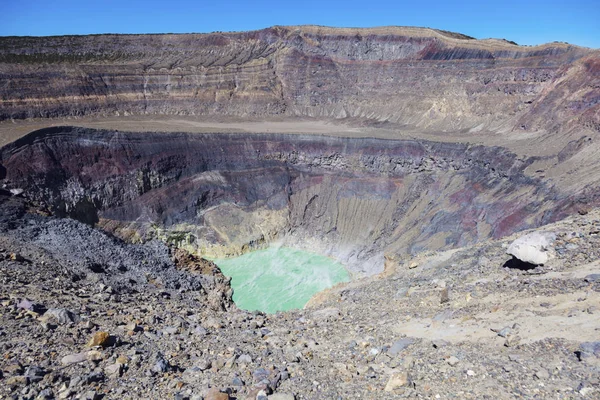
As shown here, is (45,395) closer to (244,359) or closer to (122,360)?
(122,360)

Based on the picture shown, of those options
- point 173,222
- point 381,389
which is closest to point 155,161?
point 173,222

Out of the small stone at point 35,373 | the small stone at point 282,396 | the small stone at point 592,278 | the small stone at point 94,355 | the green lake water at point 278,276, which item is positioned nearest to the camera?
the small stone at point 35,373

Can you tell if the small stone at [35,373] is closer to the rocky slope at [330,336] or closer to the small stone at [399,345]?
the rocky slope at [330,336]

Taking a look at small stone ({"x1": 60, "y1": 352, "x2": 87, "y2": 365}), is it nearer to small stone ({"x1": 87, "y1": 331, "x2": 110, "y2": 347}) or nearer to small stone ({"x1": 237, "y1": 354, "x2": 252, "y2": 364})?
small stone ({"x1": 87, "y1": 331, "x2": 110, "y2": 347})

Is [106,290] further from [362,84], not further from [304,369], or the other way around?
[362,84]

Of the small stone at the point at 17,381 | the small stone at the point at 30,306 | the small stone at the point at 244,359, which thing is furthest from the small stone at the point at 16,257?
the small stone at the point at 244,359

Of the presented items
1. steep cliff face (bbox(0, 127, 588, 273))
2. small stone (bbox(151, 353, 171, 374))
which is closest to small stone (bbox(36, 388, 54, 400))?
small stone (bbox(151, 353, 171, 374))

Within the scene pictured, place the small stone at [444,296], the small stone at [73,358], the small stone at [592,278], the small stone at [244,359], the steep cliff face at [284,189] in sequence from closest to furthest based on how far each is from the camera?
the small stone at [73,358] → the small stone at [244,359] → the small stone at [592,278] → the small stone at [444,296] → the steep cliff face at [284,189]
